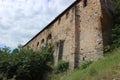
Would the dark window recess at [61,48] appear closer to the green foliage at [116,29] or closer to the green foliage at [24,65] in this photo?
the green foliage at [24,65]

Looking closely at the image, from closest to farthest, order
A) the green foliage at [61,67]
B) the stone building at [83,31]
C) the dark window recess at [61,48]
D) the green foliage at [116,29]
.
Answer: the green foliage at [116,29]
the stone building at [83,31]
the green foliage at [61,67]
the dark window recess at [61,48]

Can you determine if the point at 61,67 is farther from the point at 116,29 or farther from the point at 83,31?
the point at 116,29

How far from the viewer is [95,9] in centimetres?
2347

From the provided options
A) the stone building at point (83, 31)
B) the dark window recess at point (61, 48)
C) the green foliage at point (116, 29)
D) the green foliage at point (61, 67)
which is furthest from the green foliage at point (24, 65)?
the green foliage at point (116, 29)

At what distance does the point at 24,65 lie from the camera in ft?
77.2

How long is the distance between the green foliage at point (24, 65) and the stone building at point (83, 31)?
8.74ft

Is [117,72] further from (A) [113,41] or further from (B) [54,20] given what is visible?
(B) [54,20]

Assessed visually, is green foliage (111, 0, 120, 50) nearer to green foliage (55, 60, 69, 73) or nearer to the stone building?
the stone building

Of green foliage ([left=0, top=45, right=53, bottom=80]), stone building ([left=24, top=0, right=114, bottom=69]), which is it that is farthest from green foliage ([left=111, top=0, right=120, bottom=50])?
green foliage ([left=0, top=45, right=53, bottom=80])

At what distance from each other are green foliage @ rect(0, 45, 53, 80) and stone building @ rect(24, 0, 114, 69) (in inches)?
105

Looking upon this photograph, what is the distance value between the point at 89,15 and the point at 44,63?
294 inches

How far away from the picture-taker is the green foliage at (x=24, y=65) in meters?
23.3

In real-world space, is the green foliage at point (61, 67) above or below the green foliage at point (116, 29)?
below

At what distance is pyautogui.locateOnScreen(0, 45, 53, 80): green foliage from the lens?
76.5ft
